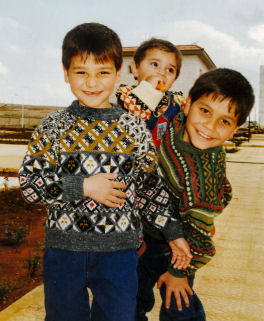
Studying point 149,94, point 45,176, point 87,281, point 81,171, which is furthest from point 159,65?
point 87,281

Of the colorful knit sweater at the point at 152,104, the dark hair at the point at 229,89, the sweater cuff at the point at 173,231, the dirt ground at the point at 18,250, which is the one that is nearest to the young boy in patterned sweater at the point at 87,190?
the sweater cuff at the point at 173,231

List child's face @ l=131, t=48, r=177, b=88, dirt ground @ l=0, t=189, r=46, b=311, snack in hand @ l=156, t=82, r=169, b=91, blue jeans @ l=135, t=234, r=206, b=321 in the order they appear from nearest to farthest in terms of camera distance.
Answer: blue jeans @ l=135, t=234, r=206, b=321 → snack in hand @ l=156, t=82, r=169, b=91 → child's face @ l=131, t=48, r=177, b=88 → dirt ground @ l=0, t=189, r=46, b=311

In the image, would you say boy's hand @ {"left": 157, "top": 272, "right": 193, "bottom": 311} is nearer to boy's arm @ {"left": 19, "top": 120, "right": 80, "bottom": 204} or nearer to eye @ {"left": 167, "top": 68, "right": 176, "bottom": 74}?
boy's arm @ {"left": 19, "top": 120, "right": 80, "bottom": 204}

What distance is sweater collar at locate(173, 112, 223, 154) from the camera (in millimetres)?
1934

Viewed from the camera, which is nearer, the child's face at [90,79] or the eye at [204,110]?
the child's face at [90,79]

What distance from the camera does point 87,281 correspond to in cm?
177

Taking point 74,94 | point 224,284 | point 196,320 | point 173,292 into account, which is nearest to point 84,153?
point 74,94

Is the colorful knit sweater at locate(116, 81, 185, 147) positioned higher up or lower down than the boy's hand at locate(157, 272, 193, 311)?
higher up

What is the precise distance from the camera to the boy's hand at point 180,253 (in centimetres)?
192

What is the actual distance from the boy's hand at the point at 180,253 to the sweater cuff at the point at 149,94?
74 centimetres

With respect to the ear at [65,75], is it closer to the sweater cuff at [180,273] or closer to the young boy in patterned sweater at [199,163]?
the young boy in patterned sweater at [199,163]

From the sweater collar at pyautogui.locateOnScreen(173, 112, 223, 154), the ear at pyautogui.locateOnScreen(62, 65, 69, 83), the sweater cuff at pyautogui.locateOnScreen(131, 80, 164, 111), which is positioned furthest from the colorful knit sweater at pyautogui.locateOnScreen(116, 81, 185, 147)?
the ear at pyautogui.locateOnScreen(62, 65, 69, 83)

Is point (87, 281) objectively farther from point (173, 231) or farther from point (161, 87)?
point (161, 87)

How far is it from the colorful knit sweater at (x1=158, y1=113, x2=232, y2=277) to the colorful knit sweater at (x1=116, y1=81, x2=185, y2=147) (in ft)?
0.45
